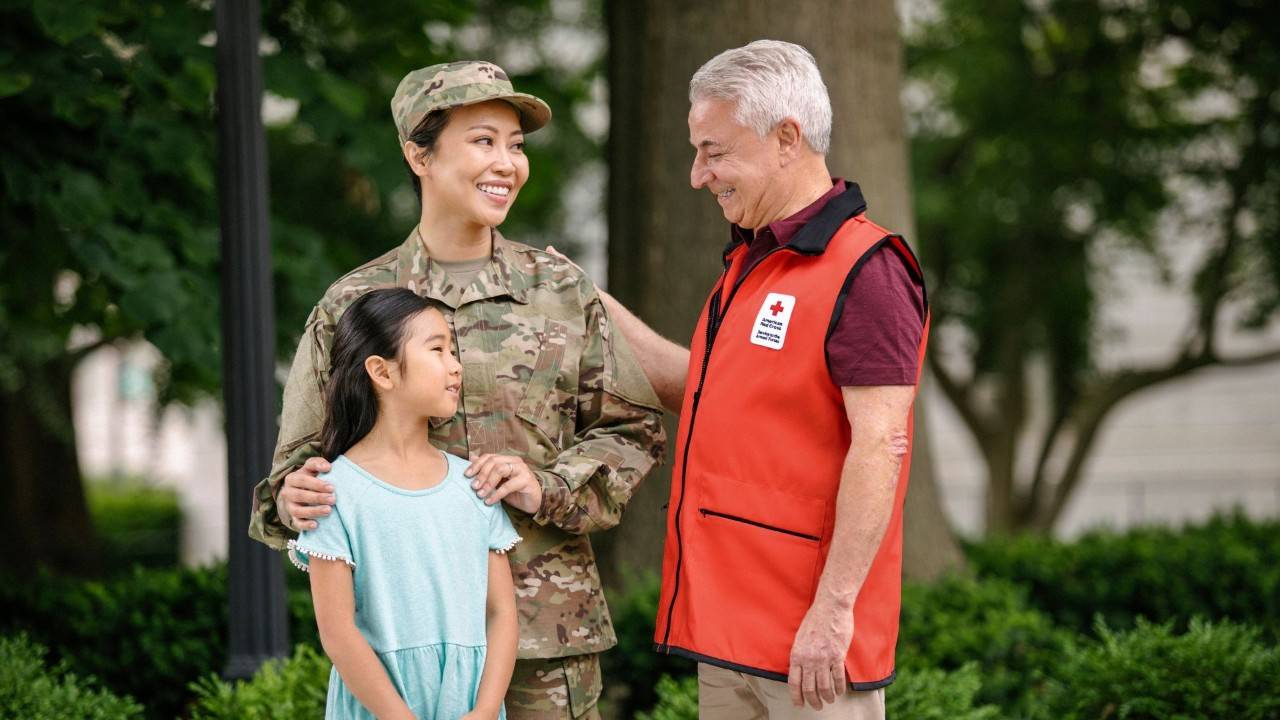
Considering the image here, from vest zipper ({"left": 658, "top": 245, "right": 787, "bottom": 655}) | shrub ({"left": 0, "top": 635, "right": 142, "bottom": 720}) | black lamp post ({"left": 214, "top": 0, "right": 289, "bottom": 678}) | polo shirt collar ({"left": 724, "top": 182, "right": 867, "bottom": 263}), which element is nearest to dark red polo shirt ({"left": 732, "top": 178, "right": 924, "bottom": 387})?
polo shirt collar ({"left": 724, "top": 182, "right": 867, "bottom": 263})

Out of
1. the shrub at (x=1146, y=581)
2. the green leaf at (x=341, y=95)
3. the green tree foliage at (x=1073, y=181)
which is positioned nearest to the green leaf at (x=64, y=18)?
the green leaf at (x=341, y=95)

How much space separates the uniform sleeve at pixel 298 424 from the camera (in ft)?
9.41

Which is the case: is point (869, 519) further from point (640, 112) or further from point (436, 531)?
point (640, 112)

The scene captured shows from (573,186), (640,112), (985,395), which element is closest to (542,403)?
(640,112)

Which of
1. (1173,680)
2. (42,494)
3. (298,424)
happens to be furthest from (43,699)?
(42,494)

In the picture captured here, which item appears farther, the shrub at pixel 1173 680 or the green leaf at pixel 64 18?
the green leaf at pixel 64 18

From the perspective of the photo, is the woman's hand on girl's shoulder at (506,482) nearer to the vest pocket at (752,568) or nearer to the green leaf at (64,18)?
the vest pocket at (752,568)

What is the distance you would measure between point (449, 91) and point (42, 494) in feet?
31.1

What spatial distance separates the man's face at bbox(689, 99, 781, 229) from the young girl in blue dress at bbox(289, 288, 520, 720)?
0.67m

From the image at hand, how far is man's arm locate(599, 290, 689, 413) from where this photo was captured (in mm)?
3271

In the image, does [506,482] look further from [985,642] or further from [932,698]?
[985,642]

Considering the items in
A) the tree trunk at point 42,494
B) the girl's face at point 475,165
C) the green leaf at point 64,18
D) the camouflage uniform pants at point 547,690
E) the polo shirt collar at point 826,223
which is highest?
the green leaf at point 64,18

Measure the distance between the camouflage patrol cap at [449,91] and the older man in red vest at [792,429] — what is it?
16.4 inches

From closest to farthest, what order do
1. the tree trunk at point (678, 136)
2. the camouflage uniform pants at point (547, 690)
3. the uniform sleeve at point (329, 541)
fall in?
1. the uniform sleeve at point (329, 541)
2. the camouflage uniform pants at point (547, 690)
3. the tree trunk at point (678, 136)
